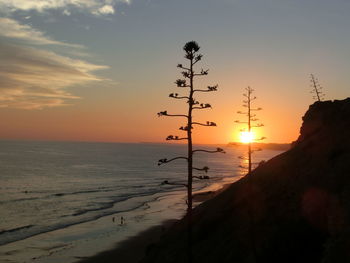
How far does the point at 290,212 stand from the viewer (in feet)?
87.0

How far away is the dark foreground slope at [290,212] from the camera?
23062 mm

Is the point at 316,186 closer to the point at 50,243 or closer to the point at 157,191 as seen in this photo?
the point at 50,243

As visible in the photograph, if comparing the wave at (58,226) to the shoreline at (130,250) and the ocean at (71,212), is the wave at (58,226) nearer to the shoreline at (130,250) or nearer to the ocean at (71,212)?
the ocean at (71,212)

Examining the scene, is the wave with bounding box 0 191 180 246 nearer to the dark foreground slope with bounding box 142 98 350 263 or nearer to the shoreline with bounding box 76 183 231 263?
the shoreline with bounding box 76 183 231 263

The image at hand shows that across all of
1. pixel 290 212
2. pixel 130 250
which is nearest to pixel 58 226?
pixel 130 250

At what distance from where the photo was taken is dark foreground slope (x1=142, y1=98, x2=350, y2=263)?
23.1 m

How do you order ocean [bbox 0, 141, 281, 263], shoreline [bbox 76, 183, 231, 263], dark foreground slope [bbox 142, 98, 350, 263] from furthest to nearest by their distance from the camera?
ocean [bbox 0, 141, 281, 263], shoreline [bbox 76, 183, 231, 263], dark foreground slope [bbox 142, 98, 350, 263]

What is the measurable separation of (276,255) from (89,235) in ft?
127

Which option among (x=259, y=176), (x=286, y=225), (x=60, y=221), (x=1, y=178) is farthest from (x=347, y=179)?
(x=1, y=178)

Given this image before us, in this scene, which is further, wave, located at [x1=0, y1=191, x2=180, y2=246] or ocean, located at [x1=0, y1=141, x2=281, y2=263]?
wave, located at [x1=0, y1=191, x2=180, y2=246]

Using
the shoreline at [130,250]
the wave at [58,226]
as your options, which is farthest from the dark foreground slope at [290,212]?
the wave at [58,226]

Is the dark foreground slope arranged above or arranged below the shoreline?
above

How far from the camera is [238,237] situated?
89.7 feet

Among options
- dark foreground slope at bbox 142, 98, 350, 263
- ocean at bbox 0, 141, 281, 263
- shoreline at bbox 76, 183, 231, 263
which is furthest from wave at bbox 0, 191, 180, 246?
dark foreground slope at bbox 142, 98, 350, 263
